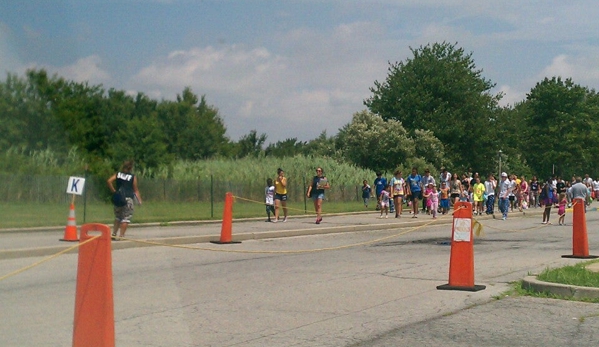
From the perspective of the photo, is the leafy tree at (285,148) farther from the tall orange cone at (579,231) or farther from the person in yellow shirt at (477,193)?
the tall orange cone at (579,231)

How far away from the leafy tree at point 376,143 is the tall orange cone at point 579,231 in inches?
2016

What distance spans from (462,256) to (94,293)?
5.94 meters

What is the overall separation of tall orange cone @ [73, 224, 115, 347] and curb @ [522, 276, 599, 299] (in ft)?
20.5

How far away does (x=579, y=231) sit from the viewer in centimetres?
1470

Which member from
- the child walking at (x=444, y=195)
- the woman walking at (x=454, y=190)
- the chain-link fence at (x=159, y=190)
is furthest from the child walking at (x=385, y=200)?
the chain-link fence at (x=159, y=190)

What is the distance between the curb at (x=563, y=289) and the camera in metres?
10.2

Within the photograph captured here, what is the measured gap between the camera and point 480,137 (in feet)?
249

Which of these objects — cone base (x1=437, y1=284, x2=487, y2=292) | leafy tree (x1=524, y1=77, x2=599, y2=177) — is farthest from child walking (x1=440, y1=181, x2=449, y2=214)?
leafy tree (x1=524, y1=77, x2=599, y2=177)

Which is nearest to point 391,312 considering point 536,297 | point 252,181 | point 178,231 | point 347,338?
point 347,338

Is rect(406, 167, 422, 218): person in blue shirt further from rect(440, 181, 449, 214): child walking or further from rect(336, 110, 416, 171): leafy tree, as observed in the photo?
rect(336, 110, 416, 171): leafy tree

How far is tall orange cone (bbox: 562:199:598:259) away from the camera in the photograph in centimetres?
1450

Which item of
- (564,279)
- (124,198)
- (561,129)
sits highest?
(561,129)

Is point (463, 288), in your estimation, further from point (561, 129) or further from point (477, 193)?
point (561, 129)

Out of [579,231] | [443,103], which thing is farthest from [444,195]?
[443,103]
